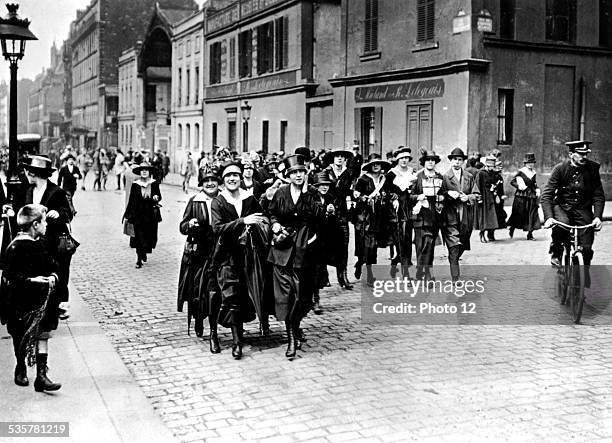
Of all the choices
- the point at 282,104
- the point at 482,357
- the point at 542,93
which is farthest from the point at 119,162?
the point at 482,357

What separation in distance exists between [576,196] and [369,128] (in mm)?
18778

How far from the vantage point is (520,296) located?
10.5 m

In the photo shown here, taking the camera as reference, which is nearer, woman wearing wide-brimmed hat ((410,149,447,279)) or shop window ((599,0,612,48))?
woman wearing wide-brimmed hat ((410,149,447,279))

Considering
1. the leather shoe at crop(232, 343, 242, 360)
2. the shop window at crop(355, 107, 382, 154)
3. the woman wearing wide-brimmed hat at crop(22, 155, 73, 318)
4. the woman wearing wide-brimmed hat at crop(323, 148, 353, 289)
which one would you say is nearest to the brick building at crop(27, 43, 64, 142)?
the shop window at crop(355, 107, 382, 154)

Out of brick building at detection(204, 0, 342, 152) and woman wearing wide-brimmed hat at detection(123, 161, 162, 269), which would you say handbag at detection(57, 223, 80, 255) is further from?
brick building at detection(204, 0, 342, 152)

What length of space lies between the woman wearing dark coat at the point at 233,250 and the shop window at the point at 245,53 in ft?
107

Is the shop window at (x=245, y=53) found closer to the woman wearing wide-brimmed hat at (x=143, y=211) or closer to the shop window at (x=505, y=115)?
the shop window at (x=505, y=115)

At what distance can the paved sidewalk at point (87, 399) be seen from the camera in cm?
531

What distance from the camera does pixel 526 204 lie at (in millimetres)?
17109

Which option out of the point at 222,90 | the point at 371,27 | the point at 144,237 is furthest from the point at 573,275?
the point at 222,90

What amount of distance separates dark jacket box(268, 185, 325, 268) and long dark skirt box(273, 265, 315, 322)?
0.25 ft

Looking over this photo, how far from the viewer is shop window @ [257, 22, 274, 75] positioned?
120ft

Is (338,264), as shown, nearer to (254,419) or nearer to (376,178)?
(376,178)

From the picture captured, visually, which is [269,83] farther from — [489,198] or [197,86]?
[489,198]
